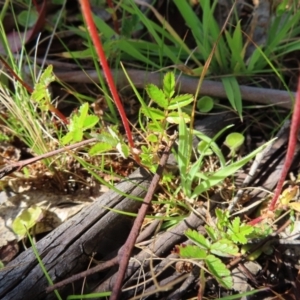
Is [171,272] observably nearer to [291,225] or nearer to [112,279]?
[112,279]

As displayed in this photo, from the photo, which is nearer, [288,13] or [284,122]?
[284,122]

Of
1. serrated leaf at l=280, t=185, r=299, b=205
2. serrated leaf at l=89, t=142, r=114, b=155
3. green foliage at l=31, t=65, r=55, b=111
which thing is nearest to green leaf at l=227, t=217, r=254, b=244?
serrated leaf at l=280, t=185, r=299, b=205

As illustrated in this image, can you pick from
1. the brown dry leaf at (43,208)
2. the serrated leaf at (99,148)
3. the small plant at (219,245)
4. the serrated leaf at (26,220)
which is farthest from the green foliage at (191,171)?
the serrated leaf at (26,220)

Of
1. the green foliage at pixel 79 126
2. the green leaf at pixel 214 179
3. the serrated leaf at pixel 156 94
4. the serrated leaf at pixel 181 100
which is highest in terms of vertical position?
the serrated leaf at pixel 156 94

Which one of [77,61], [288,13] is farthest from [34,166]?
[288,13]

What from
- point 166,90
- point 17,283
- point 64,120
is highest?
point 166,90

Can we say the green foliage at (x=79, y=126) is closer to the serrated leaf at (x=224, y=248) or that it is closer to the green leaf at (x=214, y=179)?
the green leaf at (x=214, y=179)

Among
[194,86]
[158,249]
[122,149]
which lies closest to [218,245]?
[158,249]
